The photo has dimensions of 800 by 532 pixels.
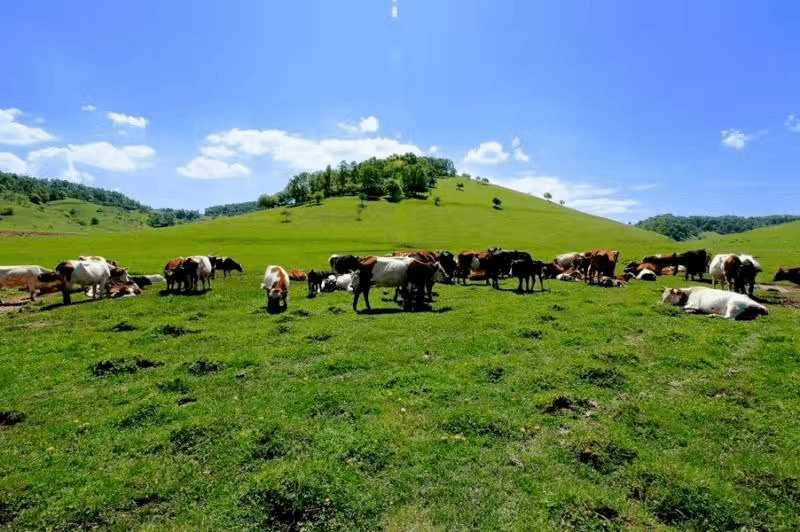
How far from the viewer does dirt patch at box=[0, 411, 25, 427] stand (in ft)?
31.8

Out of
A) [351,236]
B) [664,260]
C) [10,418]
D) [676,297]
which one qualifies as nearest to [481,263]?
[676,297]

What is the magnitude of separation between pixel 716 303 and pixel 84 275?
32.8m

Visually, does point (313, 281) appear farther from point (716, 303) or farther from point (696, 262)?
point (696, 262)

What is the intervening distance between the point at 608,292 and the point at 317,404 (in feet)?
70.8

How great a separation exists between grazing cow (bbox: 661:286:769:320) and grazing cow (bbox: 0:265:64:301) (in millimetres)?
32447

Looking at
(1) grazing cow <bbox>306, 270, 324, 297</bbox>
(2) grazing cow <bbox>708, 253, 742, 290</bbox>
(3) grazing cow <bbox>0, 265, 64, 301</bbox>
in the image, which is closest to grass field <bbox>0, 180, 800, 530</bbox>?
(2) grazing cow <bbox>708, 253, 742, 290</bbox>

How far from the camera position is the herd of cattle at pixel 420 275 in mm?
21000

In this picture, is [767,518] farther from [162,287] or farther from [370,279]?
[162,287]

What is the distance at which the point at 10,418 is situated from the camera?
32.2 feet

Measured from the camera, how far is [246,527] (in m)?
6.23

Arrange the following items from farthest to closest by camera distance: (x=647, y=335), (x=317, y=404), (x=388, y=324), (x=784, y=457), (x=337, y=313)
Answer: (x=337, y=313), (x=388, y=324), (x=647, y=335), (x=317, y=404), (x=784, y=457)

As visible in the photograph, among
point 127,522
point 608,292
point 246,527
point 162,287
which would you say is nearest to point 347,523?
point 246,527

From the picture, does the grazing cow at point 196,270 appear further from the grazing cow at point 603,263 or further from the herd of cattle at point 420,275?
the grazing cow at point 603,263

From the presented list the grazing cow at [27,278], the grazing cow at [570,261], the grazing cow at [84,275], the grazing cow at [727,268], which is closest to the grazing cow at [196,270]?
the grazing cow at [84,275]
